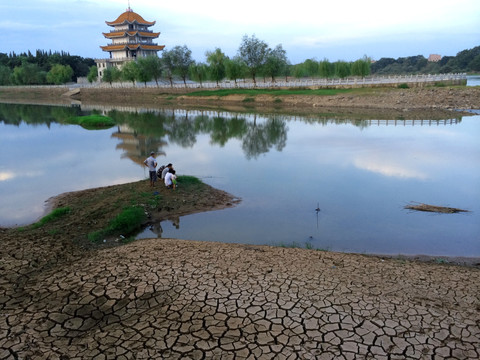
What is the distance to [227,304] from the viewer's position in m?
5.68

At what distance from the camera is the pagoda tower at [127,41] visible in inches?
2773

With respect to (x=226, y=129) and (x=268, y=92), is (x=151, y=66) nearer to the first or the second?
(x=268, y=92)

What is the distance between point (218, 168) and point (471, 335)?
12628 millimetres

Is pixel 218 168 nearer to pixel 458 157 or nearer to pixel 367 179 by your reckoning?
pixel 367 179

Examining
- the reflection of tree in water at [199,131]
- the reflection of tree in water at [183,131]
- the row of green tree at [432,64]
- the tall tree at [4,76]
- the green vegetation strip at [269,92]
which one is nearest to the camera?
the reflection of tree in water at [199,131]

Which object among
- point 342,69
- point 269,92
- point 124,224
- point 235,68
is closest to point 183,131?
point 124,224

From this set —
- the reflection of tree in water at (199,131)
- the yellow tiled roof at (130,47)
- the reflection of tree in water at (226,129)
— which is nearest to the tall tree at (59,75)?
the yellow tiled roof at (130,47)

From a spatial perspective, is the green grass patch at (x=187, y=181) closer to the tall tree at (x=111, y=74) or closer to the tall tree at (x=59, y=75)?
the tall tree at (x=111, y=74)

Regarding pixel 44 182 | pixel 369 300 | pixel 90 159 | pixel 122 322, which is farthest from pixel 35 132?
pixel 369 300

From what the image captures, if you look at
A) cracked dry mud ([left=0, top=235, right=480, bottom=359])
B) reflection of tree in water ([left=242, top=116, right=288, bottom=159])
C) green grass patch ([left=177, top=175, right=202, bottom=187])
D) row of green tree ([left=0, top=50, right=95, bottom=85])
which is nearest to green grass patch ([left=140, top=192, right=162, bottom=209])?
green grass patch ([left=177, top=175, right=202, bottom=187])

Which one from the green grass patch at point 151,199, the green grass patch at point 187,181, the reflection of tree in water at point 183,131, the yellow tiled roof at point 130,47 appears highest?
the yellow tiled roof at point 130,47

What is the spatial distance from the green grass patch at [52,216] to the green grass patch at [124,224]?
1.68m

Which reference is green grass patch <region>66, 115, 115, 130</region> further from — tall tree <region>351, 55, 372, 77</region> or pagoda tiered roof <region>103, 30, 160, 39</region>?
pagoda tiered roof <region>103, 30, 160, 39</region>

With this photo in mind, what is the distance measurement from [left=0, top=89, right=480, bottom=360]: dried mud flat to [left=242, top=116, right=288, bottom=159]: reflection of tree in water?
12.1m
